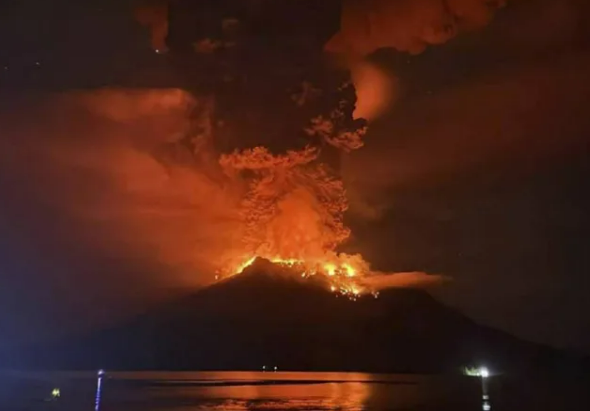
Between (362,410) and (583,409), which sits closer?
(362,410)

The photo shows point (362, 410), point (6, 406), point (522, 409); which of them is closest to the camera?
point (6, 406)

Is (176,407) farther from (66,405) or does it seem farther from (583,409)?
(583,409)

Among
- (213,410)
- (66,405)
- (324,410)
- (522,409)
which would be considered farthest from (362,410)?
(66,405)

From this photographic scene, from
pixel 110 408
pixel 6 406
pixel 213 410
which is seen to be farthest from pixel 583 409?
pixel 6 406

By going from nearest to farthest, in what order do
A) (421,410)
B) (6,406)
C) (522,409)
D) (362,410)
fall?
1. (6,406)
2. (362,410)
3. (421,410)
4. (522,409)

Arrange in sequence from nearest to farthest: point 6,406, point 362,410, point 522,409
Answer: point 6,406
point 362,410
point 522,409

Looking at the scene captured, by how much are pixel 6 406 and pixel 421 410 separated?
31533 millimetres

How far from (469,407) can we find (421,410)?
6.42 m

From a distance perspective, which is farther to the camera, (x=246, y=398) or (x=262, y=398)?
(x=246, y=398)

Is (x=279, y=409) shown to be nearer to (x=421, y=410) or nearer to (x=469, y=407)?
(x=421, y=410)

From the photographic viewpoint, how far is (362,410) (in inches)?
2248

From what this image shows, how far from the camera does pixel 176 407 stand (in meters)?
59.1

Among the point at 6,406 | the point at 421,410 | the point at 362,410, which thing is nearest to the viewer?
the point at 6,406

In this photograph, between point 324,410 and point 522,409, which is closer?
point 324,410
